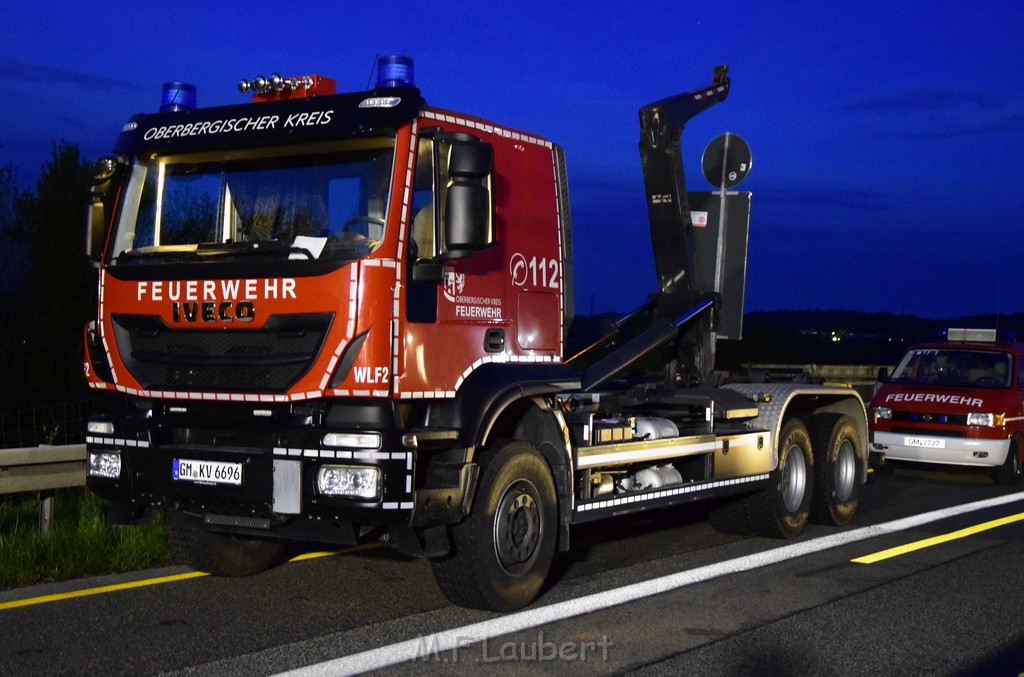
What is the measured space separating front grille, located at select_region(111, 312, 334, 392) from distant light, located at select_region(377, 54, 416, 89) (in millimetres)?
1413

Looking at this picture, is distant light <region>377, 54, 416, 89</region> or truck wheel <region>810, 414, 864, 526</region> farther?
truck wheel <region>810, 414, 864, 526</region>

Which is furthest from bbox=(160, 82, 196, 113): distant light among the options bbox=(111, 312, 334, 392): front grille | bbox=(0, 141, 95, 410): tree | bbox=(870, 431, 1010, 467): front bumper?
bbox=(0, 141, 95, 410): tree

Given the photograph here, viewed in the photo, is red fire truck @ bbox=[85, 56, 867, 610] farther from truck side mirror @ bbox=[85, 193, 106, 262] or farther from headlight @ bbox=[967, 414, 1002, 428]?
headlight @ bbox=[967, 414, 1002, 428]

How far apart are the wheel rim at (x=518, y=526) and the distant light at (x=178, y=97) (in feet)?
10.3

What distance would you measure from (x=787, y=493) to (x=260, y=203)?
5.42 metres

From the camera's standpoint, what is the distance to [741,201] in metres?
11.1

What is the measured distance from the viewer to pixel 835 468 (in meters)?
10.8

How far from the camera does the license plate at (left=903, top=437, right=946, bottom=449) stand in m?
14.8

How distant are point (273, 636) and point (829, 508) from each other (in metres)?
5.97

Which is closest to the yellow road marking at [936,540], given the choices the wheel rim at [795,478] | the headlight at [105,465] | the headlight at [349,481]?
the wheel rim at [795,478]

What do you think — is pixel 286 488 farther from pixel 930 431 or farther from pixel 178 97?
pixel 930 431

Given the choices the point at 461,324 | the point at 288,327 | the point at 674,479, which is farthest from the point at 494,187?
the point at 674,479

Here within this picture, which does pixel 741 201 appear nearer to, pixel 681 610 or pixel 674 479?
pixel 674 479

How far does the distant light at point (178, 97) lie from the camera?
25.0 ft
